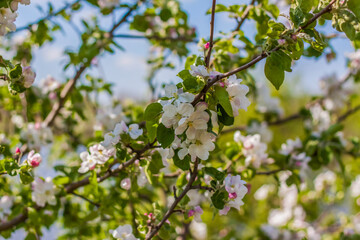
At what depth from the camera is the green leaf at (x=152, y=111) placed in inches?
29.6

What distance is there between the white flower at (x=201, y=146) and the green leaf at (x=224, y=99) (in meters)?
0.07

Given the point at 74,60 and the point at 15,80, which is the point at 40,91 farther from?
the point at 15,80

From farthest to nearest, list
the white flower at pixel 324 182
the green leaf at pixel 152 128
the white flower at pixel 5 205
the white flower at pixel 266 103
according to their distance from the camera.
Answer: the white flower at pixel 324 182
the white flower at pixel 266 103
the white flower at pixel 5 205
the green leaf at pixel 152 128

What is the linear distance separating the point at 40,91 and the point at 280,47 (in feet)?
4.43

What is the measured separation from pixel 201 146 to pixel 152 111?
0.39ft

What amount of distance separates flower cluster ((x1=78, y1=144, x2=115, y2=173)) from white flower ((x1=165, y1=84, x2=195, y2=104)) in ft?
0.91

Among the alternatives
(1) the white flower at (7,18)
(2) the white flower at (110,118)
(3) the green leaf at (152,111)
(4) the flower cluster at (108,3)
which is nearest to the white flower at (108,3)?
(4) the flower cluster at (108,3)

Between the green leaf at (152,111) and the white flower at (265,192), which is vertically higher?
the white flower at (265,192)

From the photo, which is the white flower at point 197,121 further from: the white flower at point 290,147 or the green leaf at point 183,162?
the white flower at point 290,147

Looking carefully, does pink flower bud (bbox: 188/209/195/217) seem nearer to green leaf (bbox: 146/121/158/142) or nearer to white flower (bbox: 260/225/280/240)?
green leaf (bbox: 146/121/158/142)

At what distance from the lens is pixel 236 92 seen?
75 centimetres

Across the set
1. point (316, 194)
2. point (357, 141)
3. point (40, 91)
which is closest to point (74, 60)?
point (40, 91)

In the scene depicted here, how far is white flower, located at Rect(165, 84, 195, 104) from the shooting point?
70 centimetres

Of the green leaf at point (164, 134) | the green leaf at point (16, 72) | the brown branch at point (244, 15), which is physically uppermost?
the brown branch at point (244, 15)
